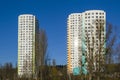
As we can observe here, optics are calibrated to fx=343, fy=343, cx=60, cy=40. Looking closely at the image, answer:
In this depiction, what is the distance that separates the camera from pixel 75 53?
72375 mm

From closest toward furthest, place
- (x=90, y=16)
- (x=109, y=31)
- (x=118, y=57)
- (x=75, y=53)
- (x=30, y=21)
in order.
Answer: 1. (x=109, y=31)
2. (x=118, y=57)
3. (x=90, y=16)
4. (x=75, y=53)
5. (x=30, y=21)

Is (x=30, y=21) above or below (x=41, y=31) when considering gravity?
above

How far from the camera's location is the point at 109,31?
2725 centimetres

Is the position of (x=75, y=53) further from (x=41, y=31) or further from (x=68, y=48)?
(x=41, y=31)

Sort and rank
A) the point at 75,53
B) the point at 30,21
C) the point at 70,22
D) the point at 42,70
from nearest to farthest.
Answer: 1. the point at 42,70
2. the point at 75,53
3. the point at 70,22
4. the point at 30,21

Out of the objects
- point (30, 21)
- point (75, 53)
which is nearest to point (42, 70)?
point (75, 53)

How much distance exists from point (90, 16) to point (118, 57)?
25.2m

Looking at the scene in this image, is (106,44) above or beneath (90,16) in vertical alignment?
beneath

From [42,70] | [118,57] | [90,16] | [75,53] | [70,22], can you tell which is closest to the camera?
[118,57]

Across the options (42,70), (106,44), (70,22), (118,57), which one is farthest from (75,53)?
(106,44)

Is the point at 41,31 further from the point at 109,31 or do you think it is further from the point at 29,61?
the point at 109,31

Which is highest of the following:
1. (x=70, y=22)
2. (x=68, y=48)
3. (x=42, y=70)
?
(x=70, y=22)

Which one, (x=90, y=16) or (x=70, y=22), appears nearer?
(x=90, y=16)

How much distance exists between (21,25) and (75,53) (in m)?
19.7
